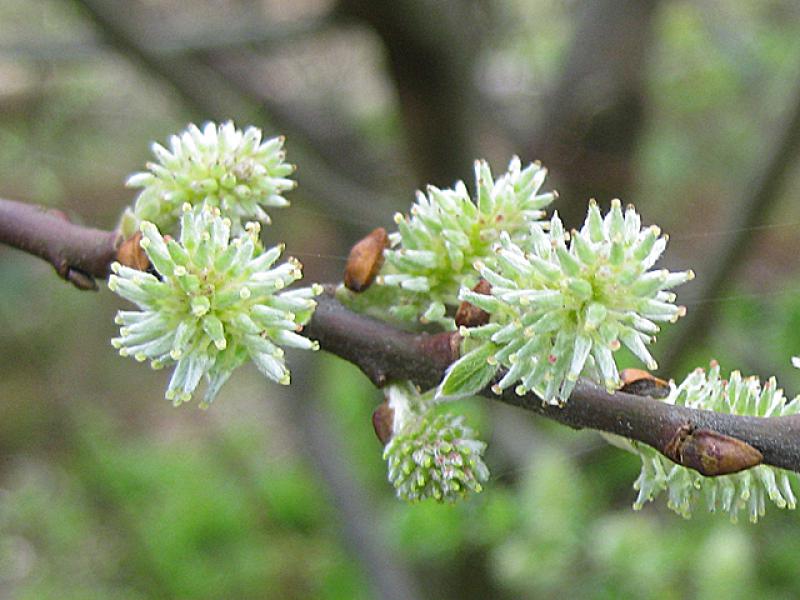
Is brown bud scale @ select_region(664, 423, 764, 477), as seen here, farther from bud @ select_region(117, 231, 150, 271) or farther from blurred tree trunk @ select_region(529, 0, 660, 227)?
blurred tree trunk @ select_region(529, 0, 660, 227)

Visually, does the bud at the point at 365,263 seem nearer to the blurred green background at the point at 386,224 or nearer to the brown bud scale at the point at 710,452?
the brown bud scale at the point at 710,452

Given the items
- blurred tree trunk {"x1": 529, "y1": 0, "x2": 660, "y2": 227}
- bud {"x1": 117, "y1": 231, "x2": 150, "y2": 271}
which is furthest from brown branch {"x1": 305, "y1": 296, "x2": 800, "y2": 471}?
blurred tree trunk {"x1": 529, "y1": 0, "x2": 660, "y2": 227}

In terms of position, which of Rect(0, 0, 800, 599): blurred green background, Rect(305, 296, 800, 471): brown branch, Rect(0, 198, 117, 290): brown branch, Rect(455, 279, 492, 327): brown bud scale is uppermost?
Rect(0, 0, 800, 599): blurred green background

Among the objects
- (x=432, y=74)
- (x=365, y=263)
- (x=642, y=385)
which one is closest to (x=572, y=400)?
(x=642, y=385)

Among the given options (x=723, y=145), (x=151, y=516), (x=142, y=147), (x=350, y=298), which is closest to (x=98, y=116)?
(x=142, y=147)

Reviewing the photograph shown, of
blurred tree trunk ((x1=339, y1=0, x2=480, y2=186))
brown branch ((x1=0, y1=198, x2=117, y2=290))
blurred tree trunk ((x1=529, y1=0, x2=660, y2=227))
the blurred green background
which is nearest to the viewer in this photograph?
brown branch ((x1=0, y1=198, x2=117, y2=290))

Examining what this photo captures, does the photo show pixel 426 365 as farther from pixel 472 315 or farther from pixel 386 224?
pixel 386 224

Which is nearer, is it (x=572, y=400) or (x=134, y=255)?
(x=572, y=400)

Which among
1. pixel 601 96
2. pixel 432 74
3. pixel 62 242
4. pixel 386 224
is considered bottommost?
pixel 62 242

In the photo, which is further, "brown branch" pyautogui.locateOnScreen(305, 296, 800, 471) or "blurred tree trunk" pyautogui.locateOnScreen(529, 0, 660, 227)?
"blurred tree trunk" pyautogui.locateOnScreen(529, 0, 660, 227)
